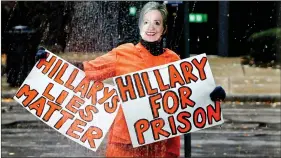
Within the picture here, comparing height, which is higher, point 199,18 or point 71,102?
point 71,102

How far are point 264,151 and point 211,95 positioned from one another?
202 inches

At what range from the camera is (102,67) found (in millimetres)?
3922

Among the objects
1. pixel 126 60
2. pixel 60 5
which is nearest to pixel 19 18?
pixel 60 5

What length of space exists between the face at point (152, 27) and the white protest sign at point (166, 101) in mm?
181

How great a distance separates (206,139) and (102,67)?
235 inches

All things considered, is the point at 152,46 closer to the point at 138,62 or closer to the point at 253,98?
the point at 138,62

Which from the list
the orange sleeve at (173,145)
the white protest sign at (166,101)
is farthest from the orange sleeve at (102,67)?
the orange sleeve at (173,145)

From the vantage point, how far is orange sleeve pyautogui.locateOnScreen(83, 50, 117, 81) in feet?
12.9

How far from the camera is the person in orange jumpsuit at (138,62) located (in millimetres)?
3891

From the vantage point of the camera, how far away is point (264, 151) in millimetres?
8852

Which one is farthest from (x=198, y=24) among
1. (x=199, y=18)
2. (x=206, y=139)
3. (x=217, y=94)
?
(x=217, y=94)

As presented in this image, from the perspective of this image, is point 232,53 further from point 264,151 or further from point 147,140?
point 147,140

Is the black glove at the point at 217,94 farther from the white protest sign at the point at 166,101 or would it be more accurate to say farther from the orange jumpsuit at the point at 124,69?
the orange jumpsuit at the point at 124,69

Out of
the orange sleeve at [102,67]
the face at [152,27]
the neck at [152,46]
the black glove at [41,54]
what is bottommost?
the orange sleeve at [102,67]
